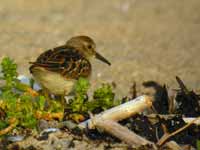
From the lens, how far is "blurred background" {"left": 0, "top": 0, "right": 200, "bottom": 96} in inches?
392

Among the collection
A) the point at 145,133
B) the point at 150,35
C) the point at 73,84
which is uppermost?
the point at 150,35

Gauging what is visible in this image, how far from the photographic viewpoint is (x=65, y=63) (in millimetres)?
7988

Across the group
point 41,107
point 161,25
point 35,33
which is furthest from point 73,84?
point 161,25

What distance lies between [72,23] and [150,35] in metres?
1.39

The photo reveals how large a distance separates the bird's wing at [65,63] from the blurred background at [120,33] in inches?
38.5

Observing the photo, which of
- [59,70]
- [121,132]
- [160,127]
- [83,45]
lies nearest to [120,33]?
[83,45]

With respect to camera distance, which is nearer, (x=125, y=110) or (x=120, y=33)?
(x=125, y=110)

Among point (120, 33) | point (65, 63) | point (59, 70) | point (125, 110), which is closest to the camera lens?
point (125, 110)

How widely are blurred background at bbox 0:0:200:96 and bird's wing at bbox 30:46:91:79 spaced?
38.5 inches

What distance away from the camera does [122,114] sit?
672 centimetres

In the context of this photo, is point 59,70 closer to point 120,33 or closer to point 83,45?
point 83,45

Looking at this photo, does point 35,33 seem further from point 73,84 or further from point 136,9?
point 73,84

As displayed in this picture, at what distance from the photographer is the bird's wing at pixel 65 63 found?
782 cm

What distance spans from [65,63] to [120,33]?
160 inches
